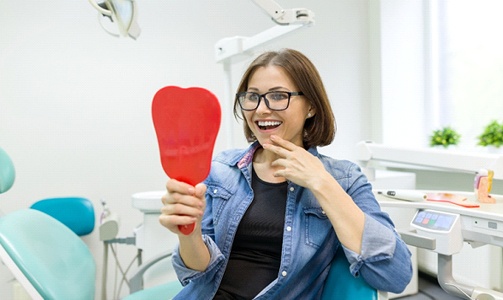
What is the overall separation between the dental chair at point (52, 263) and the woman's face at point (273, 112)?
1.23 feet

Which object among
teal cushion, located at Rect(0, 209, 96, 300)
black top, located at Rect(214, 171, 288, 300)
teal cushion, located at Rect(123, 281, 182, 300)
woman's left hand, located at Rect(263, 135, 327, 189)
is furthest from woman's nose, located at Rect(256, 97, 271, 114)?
teal cushion, located at Rect(123, 281, 182, 300)

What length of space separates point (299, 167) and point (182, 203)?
333 mm

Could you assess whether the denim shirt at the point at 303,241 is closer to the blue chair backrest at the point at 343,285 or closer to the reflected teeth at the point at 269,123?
the blue chair backrest at the point at 343,285

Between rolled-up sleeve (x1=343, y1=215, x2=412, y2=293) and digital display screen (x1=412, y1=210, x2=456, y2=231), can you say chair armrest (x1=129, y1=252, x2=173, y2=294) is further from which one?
digital display screen (x1=412, y1=210, x2=456, y2=231)

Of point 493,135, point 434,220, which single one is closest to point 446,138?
point 493,135

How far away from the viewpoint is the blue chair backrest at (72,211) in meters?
2.27

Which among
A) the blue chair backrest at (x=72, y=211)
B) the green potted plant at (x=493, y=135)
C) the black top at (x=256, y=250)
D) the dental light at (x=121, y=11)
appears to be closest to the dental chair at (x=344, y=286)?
the black top at (x=256, y=250)

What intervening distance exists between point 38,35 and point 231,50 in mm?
1385

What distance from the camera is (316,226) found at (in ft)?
3.39

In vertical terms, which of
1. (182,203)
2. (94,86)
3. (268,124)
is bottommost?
(182,203)

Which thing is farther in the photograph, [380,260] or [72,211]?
[72,211]

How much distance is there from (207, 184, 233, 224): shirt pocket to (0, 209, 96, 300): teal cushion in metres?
0.46

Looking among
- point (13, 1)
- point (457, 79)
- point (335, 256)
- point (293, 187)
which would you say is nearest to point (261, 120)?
point (293, 187)

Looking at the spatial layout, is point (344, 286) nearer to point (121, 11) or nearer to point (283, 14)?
point (283, 14)
